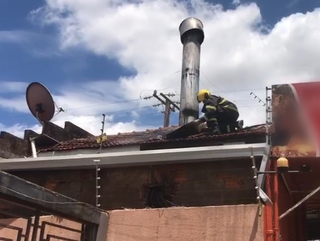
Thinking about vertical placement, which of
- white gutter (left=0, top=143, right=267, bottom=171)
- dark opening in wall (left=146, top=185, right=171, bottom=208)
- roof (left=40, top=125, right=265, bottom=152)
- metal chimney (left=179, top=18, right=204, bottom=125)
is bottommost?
dark opening in wall (left=146, top=185, right=171, bottom=208)

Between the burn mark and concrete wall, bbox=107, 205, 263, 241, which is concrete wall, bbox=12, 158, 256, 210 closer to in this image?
the burn mark

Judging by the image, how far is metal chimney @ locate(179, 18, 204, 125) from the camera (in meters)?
13.9

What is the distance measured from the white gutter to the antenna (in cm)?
250

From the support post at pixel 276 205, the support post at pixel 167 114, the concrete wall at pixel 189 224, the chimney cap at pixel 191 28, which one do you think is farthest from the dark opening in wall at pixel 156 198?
the support post at pixel 167 114

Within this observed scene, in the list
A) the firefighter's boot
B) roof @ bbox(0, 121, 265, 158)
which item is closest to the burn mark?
roof @ bbox(0, 121, 265, 158)

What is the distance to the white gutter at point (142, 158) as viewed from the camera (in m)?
8.30

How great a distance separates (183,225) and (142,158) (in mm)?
1925

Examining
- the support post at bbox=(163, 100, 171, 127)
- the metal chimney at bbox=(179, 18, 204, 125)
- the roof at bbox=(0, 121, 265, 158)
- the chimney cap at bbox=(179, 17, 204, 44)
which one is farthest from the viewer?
the support post at bbox=(163, 100, 171, 127)

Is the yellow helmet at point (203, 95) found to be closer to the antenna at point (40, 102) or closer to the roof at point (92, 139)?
the roof at point (92, 139)

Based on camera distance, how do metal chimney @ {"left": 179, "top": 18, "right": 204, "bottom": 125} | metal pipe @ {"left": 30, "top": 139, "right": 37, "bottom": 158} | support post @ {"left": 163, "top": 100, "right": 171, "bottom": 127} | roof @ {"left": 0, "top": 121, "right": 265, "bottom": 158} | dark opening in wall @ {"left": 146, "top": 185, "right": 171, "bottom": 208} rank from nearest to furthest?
dark opening in wall @ {"left": 146, "top": 185, "right": 171, "bottom": 208} → roof @ {"left": 0, "top": 121, "right": 265, "bottom": 158} → metal pipe @ {"left": 30, "top": 139, "right": 37, "bottom": 158} → metal chimney @ {"left": 179, "top": 18, "right": 204, "bottom": 125} → support post @ {"left": 163, "top": 100, "right": 171, "bottom": 127}

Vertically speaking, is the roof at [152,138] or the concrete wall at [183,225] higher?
the roof at [152,138]

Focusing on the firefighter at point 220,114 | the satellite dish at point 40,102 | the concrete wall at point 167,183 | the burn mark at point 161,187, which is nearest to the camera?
the concrete wall at point 167,183

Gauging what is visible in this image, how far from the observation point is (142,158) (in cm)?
899

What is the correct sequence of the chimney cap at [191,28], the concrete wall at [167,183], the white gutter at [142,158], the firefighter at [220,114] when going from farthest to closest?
the chimney cap at [191,28]
the firefighter at [220,114]
the concrete wall at [167,183]
the white gutter at [142,158]
